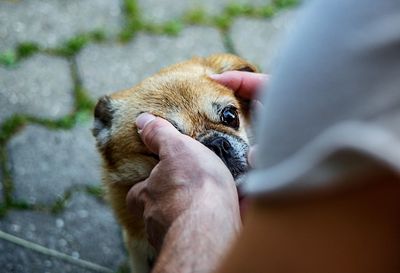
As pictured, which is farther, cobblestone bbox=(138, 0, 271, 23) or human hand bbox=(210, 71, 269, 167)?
cobblestone bbox=(138, 0, 271, 23)

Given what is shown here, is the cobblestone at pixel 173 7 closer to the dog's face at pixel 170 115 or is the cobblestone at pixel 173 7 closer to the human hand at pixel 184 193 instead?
the dog's face at pixel 170 115

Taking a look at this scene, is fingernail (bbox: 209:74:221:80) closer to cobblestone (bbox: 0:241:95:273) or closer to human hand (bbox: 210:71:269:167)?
human hand (bbox: 210:71:269:167)

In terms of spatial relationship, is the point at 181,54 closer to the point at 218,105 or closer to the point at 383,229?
the point at 218,105

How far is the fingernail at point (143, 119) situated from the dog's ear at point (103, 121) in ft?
0.70

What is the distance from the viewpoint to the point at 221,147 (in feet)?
6.79

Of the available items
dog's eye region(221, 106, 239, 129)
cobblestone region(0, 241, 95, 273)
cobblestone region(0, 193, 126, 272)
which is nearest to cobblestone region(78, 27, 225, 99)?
cobblestone region(0, 193, 126, 272)

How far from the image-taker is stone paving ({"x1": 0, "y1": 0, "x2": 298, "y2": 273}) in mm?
2607

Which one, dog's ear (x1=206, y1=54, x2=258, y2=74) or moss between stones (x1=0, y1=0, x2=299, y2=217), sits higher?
dog's ear (x1=206, y1=54, x2=258, y2=74)

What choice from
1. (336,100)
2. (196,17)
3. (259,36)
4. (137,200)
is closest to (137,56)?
(196,17)

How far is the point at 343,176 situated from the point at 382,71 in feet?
0.43

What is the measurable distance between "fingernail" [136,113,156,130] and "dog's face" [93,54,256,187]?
0.06m

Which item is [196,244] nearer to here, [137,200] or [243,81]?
[137,200]

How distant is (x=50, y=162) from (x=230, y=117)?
0.92m

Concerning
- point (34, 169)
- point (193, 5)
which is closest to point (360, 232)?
point (34, 169)
